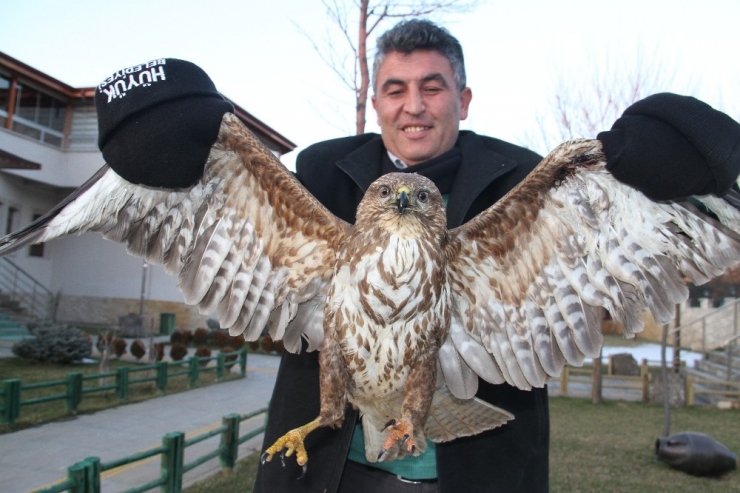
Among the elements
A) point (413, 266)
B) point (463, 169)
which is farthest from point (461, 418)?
point (463, 169)

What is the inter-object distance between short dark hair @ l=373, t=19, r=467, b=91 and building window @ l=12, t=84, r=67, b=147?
23.9m

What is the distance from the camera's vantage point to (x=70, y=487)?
4641mm

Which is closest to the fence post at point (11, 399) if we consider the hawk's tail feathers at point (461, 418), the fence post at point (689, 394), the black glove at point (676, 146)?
the hawk's tail feathers at point (461, 418)

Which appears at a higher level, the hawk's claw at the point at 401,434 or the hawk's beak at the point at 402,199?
the hawk's beak at the point at 402,199

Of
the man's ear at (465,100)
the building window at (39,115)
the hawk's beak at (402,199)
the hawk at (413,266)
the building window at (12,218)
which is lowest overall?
the hawk at (413,266)

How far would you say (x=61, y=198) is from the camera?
24.5m

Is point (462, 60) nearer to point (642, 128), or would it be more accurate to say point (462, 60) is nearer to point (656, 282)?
point (642, 128)

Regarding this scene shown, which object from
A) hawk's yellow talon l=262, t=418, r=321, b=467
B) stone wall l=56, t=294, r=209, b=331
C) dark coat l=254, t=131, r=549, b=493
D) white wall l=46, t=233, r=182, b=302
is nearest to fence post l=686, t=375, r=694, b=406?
dark coat l=254, t=131, r=549, b=493

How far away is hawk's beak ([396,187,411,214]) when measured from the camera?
2688 mm

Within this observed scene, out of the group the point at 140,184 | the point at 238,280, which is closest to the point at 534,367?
the point at 238,280

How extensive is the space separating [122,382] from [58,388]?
5.54ft

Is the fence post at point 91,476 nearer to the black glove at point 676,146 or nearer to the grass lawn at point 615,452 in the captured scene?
the grass lawn at point 615,452

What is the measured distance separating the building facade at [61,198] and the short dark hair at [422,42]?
2160cm

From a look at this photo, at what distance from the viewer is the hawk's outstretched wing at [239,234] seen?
8.50 feet
